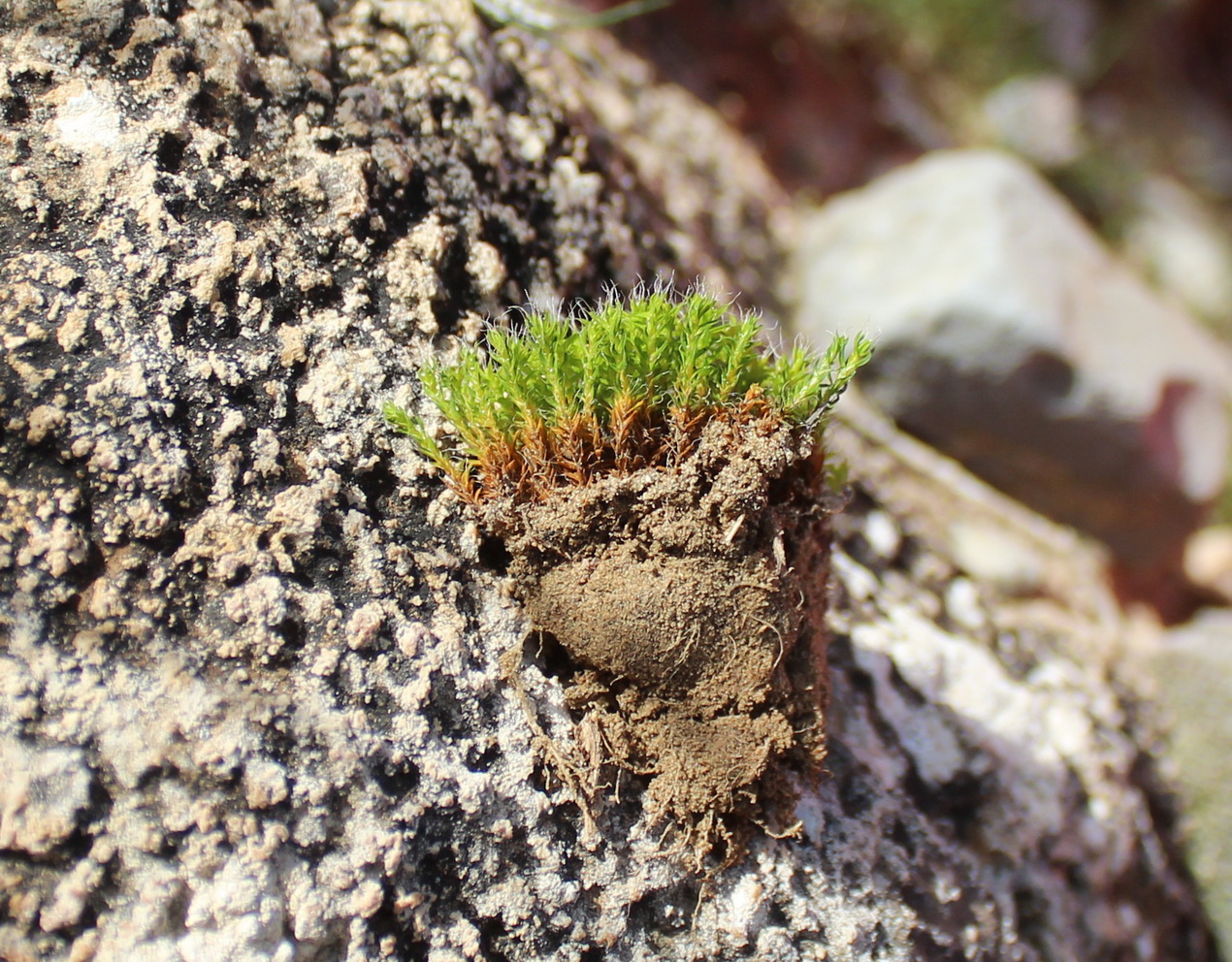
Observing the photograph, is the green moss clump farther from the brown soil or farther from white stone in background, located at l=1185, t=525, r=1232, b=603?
white stone in background, located at l=1185, t=525, r=1232, b=603

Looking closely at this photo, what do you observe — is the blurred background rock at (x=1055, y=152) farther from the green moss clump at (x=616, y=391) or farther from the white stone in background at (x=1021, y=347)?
the green moss clump at (x=616, y=391)

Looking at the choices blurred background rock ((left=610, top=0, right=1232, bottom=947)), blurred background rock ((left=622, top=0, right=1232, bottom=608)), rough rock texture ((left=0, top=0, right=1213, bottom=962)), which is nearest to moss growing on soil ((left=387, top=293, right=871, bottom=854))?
rough rock texture ((left=0, top=0, right=1213, bottom=962))

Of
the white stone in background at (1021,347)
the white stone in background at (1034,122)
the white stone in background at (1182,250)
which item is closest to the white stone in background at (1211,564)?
the white stone in background at (1021,347)

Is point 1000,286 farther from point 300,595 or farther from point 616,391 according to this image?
point 300,595

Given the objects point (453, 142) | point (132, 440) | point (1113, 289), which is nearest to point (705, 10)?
point (1113, 289)

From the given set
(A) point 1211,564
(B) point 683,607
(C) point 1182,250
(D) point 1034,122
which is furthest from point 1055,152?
(B) point 683,607

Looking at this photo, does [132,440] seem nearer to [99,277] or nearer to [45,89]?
[99,277]
